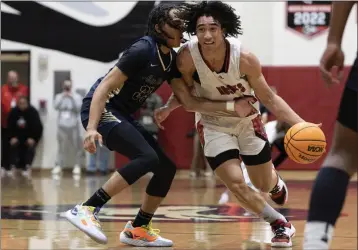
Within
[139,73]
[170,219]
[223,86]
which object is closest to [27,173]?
[170,219]

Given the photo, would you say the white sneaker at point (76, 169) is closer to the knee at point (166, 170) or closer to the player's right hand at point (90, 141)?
the knee at point (166, 170)

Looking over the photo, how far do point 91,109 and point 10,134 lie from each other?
10023 millimetres

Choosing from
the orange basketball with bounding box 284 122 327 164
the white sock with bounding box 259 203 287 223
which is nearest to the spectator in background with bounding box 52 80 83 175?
the white sock with bounding box 259 203 287 223

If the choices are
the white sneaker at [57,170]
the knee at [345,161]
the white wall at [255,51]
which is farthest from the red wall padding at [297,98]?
the knee at [345,161]

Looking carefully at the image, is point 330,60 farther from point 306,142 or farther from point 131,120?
point 131,120

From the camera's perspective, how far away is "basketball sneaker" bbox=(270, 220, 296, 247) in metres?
5.12

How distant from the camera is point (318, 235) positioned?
8.72 feet

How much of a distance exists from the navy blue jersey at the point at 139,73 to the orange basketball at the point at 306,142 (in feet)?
3.88

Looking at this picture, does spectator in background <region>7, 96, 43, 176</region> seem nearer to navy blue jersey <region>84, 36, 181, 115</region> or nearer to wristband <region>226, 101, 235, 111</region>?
navy blue jersey <region>84, 36, 181, 115</region>

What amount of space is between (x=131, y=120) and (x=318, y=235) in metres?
2.76

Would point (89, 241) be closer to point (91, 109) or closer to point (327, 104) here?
point (91, 109)

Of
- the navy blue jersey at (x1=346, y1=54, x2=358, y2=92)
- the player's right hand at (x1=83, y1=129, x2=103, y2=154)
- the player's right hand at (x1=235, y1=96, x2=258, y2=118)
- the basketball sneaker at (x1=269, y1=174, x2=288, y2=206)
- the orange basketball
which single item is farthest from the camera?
the basketball sneaker at (x1=269, y1=174, x2=288, y2=206)

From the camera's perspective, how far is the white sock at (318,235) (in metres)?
2.65

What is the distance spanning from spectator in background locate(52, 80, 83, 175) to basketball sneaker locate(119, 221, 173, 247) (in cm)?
919
